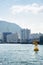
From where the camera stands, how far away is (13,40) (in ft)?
595

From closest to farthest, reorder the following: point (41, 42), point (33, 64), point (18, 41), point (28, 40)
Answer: point (33, 64)
point (41, 42)
point (28, 40)
point (18, 41)

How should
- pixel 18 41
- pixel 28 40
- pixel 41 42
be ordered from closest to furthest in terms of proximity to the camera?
pixel 41 42
pixel 28 40
pixel 18 41

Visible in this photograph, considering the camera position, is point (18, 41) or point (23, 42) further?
point (18, 41)

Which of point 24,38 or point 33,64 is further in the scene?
point 24,38

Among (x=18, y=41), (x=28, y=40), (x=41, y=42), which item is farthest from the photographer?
(x=18, y=41)

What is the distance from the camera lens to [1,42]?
184 meters

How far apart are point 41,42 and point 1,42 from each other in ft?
156

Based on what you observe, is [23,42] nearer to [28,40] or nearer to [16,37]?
[28,40]

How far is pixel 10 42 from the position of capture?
185m

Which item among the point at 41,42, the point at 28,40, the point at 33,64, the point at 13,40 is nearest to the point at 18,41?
the point at 13,40

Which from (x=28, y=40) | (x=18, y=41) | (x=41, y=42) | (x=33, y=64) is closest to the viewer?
(x=33, y=64)

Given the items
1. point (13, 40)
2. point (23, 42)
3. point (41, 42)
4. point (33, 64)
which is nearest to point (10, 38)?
point (13, 40)

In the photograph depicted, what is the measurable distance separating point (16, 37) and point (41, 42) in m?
47.1

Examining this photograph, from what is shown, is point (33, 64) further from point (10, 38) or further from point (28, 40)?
point (10, 38)
